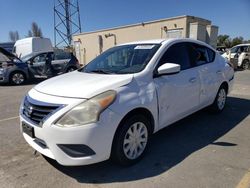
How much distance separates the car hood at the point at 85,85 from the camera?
3.01 meters

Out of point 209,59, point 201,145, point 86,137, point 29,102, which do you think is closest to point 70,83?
point 29,102

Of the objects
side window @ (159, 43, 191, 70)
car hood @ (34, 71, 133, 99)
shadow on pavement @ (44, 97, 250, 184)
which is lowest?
shadow on pavement @ (44, 97, 250, 184)

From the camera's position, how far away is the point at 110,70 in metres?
3.86

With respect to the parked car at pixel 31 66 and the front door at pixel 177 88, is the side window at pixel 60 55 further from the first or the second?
the front door at pixel 177 88

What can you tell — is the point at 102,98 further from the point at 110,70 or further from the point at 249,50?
the point at 249,50

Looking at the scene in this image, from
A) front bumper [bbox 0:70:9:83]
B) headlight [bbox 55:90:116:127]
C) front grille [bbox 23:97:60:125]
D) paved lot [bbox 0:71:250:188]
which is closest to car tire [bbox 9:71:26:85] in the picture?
front bumper [bbox 0:70:9:83]

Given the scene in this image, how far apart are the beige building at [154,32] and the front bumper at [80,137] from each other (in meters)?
13.6

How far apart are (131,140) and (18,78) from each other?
33.7ft

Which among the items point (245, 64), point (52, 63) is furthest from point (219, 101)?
point (245, 64)

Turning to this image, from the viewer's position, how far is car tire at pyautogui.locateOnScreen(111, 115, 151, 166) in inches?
123

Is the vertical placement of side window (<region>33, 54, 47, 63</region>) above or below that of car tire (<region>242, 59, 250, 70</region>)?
above

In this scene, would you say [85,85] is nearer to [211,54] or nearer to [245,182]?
[245,182]

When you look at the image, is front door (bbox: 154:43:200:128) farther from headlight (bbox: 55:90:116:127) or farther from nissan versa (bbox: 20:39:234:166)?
headlight (bbox: 55:90:116:127)

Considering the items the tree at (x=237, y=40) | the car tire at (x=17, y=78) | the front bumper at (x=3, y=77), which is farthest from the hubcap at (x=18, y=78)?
the tree at (x=237, y=40)
